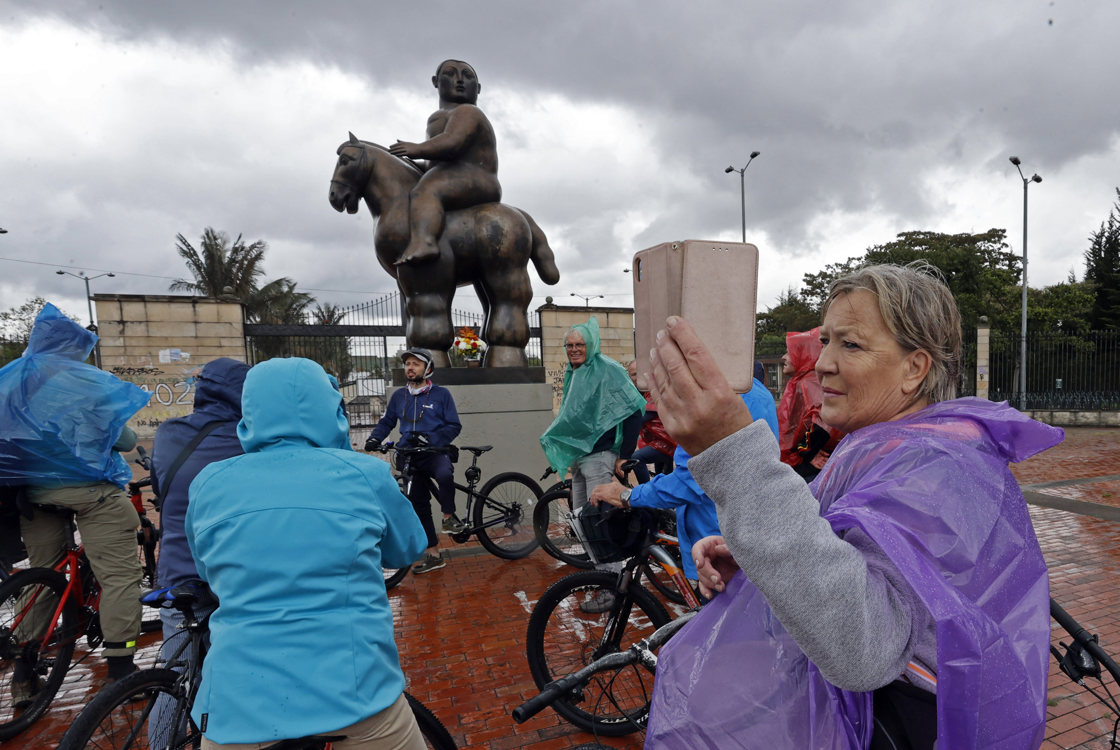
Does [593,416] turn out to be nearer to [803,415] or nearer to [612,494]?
[803,415]

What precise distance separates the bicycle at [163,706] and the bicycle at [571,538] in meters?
1.29

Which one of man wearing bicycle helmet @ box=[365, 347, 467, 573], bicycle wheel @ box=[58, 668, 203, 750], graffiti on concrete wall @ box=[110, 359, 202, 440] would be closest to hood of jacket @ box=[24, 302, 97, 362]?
bicycle wheel @ box=[58, 668, 203, 750]

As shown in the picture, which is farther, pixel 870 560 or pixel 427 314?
pixel 427 314

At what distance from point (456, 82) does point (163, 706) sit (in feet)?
20.8

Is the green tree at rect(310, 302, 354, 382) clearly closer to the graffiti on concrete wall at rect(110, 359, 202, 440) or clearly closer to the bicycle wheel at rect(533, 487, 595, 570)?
the graffiti on concrete wall at rect(110, 359, 202, 440)

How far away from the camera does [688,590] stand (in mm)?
2723

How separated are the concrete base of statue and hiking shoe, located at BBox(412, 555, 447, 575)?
1139mm

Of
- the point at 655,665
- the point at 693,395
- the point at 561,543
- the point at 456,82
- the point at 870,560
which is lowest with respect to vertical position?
the point at 561,543

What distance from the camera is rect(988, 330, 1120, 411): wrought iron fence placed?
16.3 metres

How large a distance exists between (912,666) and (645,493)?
1.51 meters

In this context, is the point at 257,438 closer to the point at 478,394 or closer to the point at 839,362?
the point at 839,362

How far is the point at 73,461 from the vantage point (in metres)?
3.21

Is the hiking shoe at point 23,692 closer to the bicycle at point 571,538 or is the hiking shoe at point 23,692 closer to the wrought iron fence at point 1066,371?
the bicycle at point 571,538

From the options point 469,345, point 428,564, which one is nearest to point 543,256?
point 469,345
